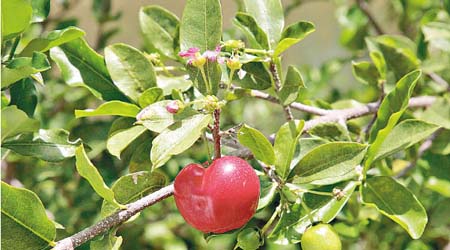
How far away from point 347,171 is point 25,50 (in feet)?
1.33

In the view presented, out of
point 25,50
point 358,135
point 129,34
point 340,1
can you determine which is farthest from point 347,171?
point 129,34

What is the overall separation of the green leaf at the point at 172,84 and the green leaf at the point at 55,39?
0.41 feet

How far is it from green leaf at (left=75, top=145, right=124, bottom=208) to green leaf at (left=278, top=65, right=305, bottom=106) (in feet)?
0.80

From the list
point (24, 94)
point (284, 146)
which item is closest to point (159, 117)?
point (284, 146)

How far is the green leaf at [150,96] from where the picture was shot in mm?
874

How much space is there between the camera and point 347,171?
802mm

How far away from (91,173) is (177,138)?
91 millimetres

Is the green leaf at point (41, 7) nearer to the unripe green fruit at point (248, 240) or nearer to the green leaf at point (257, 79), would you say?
the green leaf at point (257, 79)

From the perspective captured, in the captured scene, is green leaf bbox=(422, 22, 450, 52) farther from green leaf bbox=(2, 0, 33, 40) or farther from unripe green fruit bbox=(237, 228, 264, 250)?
green leaf bbox=(2, 0, 33, 40)

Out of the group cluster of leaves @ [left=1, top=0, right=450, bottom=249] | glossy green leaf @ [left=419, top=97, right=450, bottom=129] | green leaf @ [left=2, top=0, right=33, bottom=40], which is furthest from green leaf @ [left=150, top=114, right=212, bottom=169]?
glossy green leaf @ [left=419, top=97, right=450, bottom=129]

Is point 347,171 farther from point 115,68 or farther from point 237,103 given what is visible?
point 237,103

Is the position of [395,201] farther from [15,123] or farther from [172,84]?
[15,123]

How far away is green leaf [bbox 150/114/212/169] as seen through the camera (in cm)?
71

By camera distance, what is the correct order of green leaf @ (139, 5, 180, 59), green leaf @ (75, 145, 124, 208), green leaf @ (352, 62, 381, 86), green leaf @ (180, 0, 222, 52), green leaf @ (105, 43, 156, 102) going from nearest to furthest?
green leaf @ (75, 145, 124, 208), green leaf @ (180, 0, 222, 52), green leaf @ (105, 43, 156, 102), green leaf @ (139, 5, 180, 59), green leaf @ (352, 62, 381, 86)
